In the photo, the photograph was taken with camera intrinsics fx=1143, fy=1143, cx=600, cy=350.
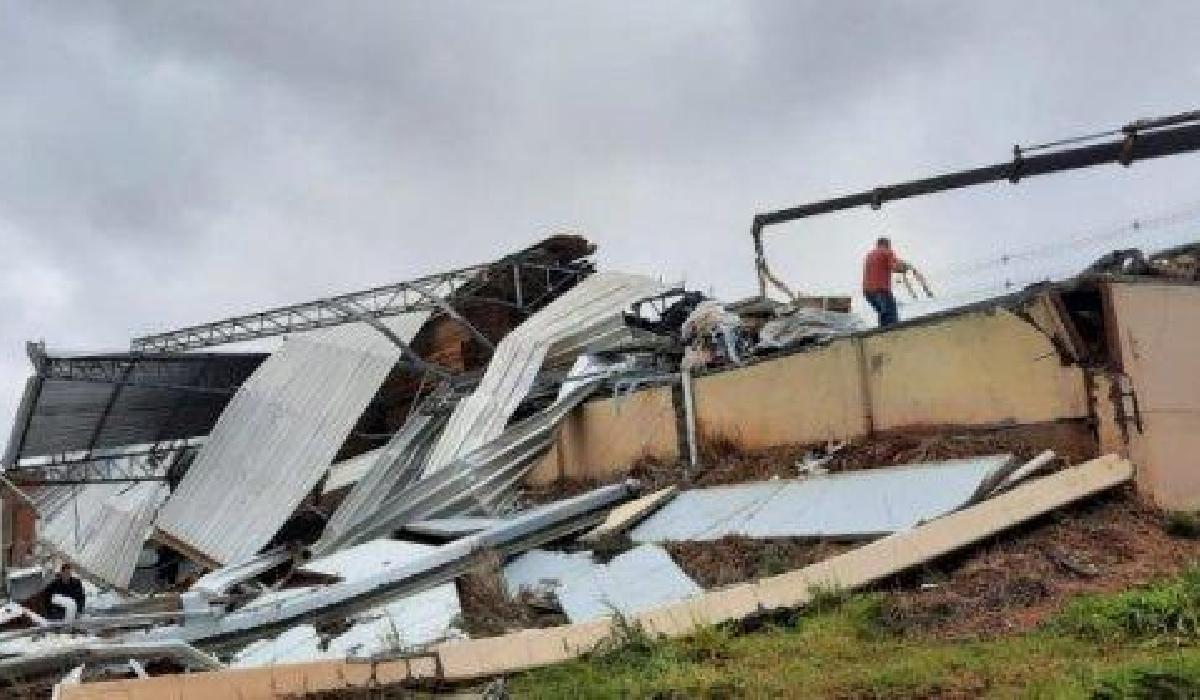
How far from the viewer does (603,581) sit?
9.13m

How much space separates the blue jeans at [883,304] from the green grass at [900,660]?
6.60 m

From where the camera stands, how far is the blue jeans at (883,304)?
13750 mm

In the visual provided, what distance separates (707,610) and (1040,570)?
2.38m

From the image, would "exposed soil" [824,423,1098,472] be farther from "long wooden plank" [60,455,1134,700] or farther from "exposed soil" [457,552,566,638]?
"exposed soil" [457,552,566,638]

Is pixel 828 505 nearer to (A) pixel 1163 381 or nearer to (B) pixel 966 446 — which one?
(B) pixel 966 446

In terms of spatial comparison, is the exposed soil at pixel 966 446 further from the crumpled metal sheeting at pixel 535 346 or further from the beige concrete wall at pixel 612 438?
the crumpled metal sheeting at pixel 535 346

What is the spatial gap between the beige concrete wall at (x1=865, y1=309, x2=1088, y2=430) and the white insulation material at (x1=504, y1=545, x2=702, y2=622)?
10.2ft

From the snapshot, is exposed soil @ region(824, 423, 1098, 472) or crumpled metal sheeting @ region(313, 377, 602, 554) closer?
exposed soil @ region(824, 423, 1098, 472)

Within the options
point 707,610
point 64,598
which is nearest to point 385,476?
point 64,598

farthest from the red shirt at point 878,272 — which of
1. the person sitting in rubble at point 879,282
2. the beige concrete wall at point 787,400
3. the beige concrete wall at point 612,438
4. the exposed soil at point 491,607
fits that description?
the exposed soil at point 491,607

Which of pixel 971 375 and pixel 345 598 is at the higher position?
pixel 971 375

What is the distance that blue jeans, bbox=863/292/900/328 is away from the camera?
1375 cm

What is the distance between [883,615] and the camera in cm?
742

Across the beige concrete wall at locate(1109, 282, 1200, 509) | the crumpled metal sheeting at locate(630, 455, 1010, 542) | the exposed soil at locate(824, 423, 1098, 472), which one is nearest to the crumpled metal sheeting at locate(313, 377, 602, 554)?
the crumpled metal sheeting at locate(630, 455, 1010, 542)
